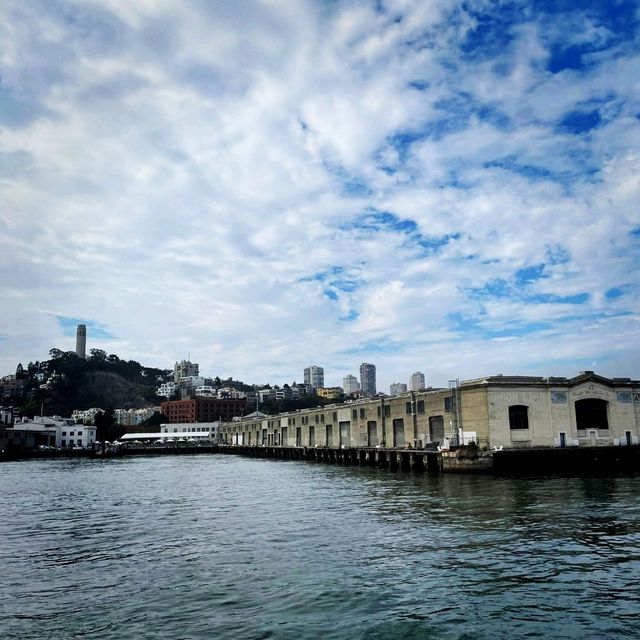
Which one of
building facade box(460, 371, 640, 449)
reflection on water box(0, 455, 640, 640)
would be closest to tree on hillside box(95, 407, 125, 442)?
building facade box(460, 371, 640, 449)

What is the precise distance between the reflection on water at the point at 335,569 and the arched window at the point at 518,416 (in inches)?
858

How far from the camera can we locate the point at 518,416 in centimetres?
6034

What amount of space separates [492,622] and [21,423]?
19072 centimetres

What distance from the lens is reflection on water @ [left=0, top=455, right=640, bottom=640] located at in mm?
14305

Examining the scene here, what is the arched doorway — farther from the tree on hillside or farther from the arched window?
the tree on hillside

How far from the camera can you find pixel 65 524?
106 ft

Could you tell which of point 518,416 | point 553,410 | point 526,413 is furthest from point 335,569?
point 553,410

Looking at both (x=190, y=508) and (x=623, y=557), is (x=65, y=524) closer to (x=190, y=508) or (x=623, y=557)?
(x=190, y=508)

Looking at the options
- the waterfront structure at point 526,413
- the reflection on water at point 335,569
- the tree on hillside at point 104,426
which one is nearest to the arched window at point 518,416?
the waterfront structure at point 526,413

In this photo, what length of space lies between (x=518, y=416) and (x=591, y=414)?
9908 mm

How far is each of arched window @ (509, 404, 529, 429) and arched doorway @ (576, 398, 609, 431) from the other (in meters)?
6.88

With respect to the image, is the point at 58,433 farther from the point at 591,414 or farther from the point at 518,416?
the point at 591,414

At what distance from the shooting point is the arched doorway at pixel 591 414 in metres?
63.3

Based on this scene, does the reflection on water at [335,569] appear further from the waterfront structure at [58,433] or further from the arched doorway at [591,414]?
the waterfront structure at [58,433]
